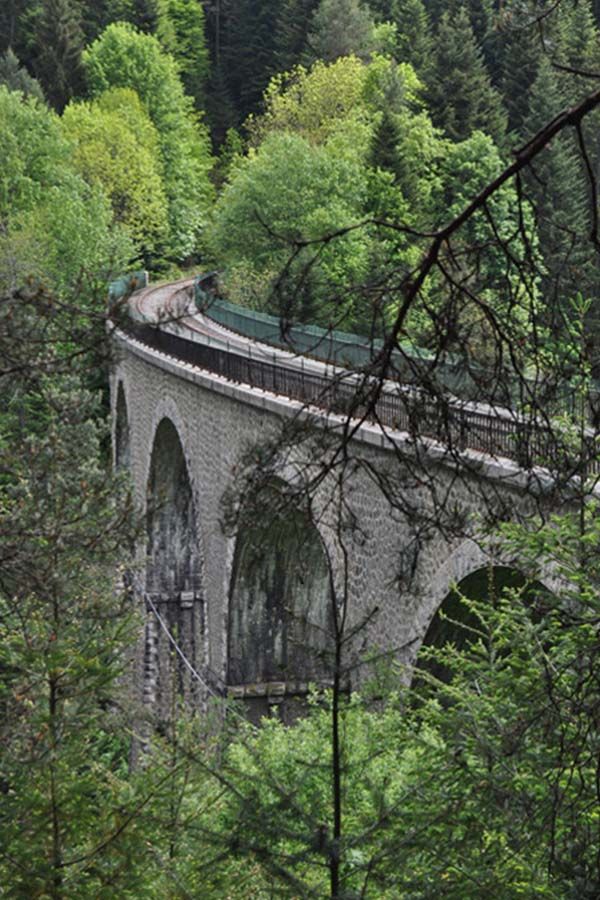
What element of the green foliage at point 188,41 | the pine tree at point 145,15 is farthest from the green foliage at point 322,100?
the green foliage at point 188,41

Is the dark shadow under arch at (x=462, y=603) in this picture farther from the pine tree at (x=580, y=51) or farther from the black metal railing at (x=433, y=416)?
the black metal railing at (x=433, y=416)

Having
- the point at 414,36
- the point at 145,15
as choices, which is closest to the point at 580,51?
the point at 414,36

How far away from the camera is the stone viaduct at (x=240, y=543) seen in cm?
1515

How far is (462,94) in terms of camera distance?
52.6m

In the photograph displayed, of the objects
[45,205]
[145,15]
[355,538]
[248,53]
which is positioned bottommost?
[355,538]

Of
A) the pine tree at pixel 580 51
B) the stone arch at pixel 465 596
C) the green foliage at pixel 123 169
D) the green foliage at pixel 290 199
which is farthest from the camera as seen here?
the green foliage at pixel 123 169

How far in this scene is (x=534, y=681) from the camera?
878cm

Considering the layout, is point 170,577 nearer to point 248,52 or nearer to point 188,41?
point 248,52

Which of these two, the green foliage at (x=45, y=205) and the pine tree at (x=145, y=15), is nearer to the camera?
the green foliage at (x=45, y=205)

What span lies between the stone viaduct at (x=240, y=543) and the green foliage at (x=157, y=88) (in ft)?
90.6

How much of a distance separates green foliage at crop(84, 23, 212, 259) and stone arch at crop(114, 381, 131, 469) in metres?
26.2

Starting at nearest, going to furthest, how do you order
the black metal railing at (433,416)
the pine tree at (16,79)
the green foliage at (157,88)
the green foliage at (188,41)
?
1. the black metal railing at (433,416)
2. the pine tree at (16,79)
3. the green foliage at (157,88)
4. the green foliage at (188,41)

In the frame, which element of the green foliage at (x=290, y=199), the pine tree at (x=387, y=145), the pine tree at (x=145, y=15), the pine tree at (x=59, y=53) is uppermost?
the pine tree at (x=145, y=15)

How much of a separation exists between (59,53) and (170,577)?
44489mm
